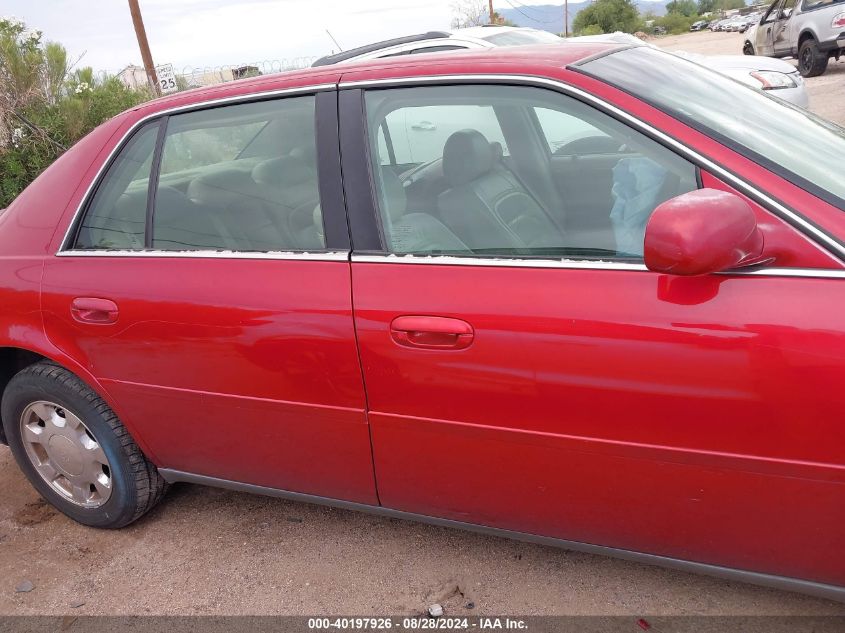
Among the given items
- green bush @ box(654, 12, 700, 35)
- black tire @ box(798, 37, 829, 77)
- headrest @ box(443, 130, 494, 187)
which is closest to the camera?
headrest @ box(443, 130, 494, 187)

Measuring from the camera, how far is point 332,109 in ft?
7.78

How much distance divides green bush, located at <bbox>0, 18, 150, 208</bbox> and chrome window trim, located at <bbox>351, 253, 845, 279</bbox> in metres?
7.28

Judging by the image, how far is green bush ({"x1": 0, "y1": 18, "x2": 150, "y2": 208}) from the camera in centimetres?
845

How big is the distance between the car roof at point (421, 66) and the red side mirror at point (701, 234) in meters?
0.67

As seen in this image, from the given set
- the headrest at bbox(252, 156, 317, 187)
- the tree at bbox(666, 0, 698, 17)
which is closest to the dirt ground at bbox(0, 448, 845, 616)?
the headrest at bbox(252, 156, 317, 187)

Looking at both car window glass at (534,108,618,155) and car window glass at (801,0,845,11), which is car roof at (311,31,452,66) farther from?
car window glass at (801,0,845,11)

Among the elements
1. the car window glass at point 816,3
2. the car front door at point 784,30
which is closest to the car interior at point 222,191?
the car window glass at point 816,3

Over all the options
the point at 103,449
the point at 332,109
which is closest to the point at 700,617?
the point at 332,109

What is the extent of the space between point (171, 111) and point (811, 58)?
577 inches

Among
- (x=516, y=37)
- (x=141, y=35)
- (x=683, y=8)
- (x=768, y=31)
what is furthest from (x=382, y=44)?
(x=683, y=8)

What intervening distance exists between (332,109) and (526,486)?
1.28 m

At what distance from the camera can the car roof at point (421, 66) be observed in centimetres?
226

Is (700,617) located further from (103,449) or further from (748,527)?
(103,449)

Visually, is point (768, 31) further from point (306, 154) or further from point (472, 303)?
point (472, 303)
